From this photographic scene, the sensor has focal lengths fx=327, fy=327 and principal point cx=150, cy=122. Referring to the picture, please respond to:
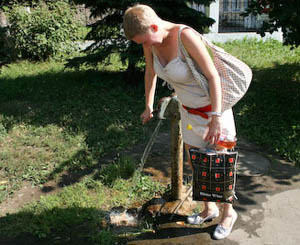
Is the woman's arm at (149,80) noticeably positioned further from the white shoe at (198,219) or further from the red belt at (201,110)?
the white shoe at (198,219)

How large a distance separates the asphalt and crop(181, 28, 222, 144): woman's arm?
1.08 meters

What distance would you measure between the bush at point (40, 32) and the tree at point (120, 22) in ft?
7.01

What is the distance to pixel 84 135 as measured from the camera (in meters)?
4.78

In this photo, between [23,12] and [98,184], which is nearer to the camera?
[98,184]

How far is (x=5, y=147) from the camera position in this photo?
4508mm

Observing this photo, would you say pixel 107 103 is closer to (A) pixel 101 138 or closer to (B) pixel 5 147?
(A) pixel 101 138

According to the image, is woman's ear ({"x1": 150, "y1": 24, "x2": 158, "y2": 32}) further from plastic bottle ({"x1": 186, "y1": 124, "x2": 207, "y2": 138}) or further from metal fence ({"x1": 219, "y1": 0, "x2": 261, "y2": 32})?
metal fence ({"x1": 219, "y1": 0, "x2": 261, "y2": 32})

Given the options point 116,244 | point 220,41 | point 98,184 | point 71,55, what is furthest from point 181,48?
point 220,41

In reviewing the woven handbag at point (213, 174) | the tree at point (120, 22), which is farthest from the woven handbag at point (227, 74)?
the tree at point (120, 22)

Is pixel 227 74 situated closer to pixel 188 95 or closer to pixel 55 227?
Answer: pixel 188 95

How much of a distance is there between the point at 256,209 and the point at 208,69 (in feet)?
5.73

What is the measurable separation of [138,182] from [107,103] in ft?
8.64

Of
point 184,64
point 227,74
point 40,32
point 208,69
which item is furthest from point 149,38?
point 40,32

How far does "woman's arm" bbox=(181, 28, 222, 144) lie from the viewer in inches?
82.3
